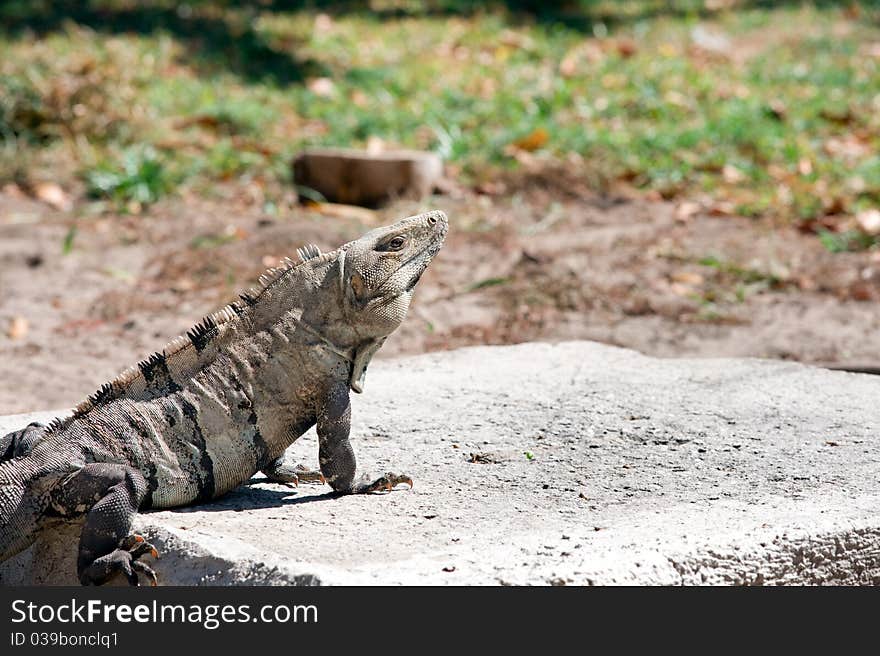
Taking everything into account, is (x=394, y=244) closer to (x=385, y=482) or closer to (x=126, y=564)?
Answer: (x=385, y=482)

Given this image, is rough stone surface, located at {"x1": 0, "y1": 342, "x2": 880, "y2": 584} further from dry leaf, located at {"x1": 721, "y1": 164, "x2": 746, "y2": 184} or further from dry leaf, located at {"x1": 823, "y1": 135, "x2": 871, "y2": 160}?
dry leaf, located at {"x1": 823, "y1": 135, "x2": 871, "y2": 160}

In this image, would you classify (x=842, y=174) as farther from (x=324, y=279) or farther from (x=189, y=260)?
(x=324, y=279)

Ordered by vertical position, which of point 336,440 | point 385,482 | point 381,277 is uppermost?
point 381,277

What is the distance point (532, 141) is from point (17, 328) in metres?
4.99

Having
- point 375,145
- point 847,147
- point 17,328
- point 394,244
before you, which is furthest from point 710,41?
point 394,244

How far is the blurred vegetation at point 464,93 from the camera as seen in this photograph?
10.8m

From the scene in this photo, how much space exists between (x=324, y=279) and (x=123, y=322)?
422cm

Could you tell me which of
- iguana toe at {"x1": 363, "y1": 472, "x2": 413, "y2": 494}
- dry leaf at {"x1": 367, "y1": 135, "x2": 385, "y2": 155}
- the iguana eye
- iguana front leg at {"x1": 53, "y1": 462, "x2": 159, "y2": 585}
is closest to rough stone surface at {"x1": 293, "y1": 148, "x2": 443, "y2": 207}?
dry leaf at {"x1": 367, "y1": 135, "x2": 385, "y2": 155}

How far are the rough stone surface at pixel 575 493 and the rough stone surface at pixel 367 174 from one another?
414 cm

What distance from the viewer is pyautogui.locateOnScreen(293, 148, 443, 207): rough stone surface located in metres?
10.2

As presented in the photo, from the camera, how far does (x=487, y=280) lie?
8.89 meters

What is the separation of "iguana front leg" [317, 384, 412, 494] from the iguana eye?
516 mm

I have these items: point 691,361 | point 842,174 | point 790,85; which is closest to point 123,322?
point 691,361

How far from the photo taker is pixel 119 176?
10.6 metres
